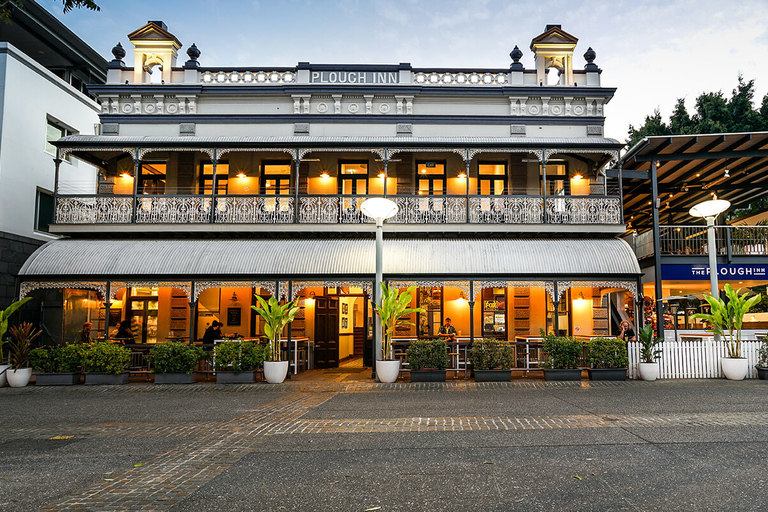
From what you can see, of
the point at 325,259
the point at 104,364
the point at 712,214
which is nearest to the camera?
the point at 104,364

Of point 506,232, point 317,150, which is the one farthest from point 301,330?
point 506,232

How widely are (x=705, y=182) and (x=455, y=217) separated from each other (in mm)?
10246

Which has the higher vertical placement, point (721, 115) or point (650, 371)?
point (721, 115)

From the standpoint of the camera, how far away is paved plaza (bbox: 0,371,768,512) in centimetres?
475

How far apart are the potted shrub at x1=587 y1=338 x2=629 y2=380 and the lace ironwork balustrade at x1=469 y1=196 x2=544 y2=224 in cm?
473

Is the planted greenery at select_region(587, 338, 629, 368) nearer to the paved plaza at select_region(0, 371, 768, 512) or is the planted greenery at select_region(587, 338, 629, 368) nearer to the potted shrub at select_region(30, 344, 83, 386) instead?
the paved plaza at select_region(0, 371, 768, 512)

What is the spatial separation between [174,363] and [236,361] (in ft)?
4.98

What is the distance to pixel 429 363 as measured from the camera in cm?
1313

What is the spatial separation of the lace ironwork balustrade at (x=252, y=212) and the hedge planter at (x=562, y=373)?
28.3 ft

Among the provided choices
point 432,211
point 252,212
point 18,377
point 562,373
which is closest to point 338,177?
point 252,212

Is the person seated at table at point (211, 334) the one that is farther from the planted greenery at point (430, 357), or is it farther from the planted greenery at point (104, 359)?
the planted greenery at point (430, 357)

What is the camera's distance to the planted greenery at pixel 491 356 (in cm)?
1321

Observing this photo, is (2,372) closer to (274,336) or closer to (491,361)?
(274,336)

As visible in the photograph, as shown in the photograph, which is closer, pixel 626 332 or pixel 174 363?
pixel 174 363
